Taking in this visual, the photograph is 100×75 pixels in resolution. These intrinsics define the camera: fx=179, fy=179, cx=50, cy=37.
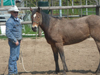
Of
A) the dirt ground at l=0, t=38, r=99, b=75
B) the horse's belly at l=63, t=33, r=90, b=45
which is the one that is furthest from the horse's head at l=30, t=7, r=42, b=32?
the dirt ground at l=0, t=38, r=99, b=75

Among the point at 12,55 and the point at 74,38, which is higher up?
the point at 74,38

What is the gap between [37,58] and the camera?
21.5ft

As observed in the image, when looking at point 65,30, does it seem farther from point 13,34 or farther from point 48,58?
point 48,58

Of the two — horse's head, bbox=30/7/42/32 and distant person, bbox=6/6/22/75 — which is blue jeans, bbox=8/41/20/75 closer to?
distant person, bbox=6/6/22/75

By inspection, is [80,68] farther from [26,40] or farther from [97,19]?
[26,40]

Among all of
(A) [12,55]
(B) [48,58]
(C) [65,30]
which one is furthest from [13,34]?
(B) [48,58]

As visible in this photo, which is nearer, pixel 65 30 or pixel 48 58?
pixel 65 30

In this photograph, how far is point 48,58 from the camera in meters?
6.45

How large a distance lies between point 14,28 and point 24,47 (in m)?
3.56

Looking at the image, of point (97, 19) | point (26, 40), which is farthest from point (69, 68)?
point (26, 40)

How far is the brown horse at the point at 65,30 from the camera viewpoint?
4867 millimetres

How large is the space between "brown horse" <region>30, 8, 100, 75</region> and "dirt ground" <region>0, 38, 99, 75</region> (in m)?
0.64

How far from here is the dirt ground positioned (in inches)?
210

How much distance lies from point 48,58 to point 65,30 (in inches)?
71.9
